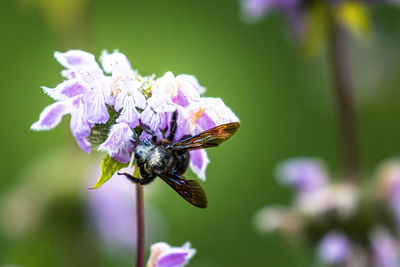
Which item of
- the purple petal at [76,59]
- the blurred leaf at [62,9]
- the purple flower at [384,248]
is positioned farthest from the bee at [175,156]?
the blurred leaf at [62,9]

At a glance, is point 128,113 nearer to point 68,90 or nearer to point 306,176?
point 68,90

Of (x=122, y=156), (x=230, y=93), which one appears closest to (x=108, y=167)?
(x=122, y=156)

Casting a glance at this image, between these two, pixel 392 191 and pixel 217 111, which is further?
pixel 392 191

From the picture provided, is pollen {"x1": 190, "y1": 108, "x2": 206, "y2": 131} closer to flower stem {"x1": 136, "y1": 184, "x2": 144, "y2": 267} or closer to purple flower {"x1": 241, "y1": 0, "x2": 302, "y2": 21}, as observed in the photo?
flower stem {"x1": 136, "y1": 184, "x2": 144, "y2": 267}

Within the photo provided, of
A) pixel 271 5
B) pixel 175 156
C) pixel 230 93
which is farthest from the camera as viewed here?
pixel 230 93

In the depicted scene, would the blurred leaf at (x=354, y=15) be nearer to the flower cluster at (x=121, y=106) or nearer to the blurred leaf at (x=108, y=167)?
the flower cluster at (x=121, y=106)

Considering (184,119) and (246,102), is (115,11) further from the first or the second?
(184,119)

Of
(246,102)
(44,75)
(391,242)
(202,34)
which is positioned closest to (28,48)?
(44,75)
